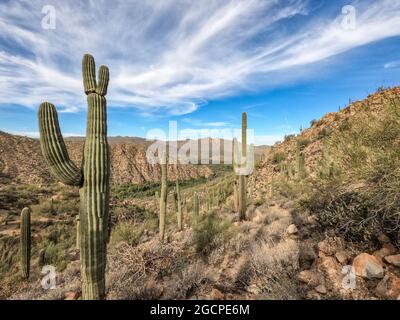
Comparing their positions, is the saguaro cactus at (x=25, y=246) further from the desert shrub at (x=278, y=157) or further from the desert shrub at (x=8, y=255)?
the desert shrub at (x=278, y=157)

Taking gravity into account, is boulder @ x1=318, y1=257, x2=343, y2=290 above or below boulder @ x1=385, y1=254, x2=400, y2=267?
below

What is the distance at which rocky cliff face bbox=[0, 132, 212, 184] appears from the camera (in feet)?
108

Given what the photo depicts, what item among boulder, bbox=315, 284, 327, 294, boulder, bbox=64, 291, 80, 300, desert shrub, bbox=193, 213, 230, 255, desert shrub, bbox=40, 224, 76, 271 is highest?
boulder, bbox=315, 284, 327, 294

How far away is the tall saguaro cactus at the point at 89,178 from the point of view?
343 centimetres

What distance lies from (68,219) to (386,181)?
18.0 metres

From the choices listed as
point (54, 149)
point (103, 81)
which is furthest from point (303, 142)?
point (54, 149)

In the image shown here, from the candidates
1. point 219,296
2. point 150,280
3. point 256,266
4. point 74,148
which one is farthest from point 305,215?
point 74,148

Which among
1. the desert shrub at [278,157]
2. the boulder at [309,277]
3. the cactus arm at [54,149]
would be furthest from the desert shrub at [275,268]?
the desert shrub at [278,157]

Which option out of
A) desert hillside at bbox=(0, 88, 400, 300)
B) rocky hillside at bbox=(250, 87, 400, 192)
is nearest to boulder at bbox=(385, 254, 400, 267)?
desert hillside at bbox=(0, 88, 400, 300)

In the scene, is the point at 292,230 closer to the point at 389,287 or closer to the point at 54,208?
the point at 389,287

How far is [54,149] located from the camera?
3459 mm

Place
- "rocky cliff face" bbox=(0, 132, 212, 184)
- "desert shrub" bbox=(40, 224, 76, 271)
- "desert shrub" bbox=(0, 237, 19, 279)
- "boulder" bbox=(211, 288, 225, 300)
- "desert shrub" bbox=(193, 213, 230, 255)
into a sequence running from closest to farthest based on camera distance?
"boulder" bbox=(211, 288, 225, 300) → "desert shrub" bbox=(193, 213, 230, 255) → "desert shrub" bbox=(0, 237, 19, 279) → "desert shrub" bbox=(40, 224, 76, 271) → "rocky cliff face" bbox=(0, 132, 212, 184)

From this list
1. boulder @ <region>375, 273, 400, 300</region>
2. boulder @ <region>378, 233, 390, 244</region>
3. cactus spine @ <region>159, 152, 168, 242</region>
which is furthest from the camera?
cactus spine @ <region>159, 152, 168, 242</region>

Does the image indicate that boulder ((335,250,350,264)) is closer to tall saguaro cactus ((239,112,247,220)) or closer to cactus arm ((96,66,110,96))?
cactus arm ((96,66,110,96))
